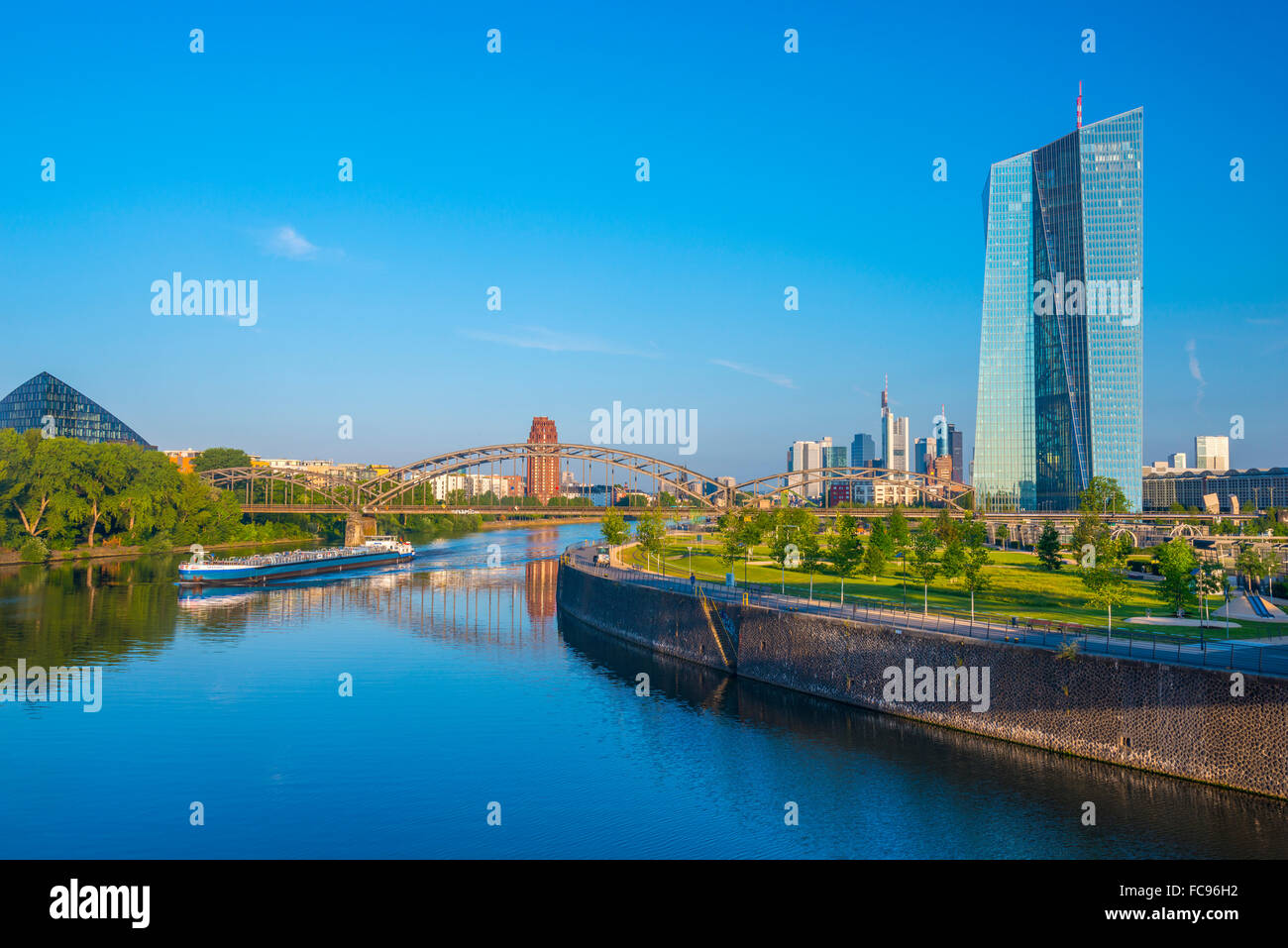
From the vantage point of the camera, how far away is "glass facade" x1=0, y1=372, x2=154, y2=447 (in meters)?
187

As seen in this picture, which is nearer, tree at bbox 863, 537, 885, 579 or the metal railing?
the metal railing

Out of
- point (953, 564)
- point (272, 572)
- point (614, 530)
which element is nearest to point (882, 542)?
point (953, 564)

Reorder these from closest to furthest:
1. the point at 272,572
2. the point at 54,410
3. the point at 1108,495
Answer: the point at 272,572
the point at 1108,495
the point at 54,410

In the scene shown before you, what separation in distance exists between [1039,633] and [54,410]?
20964 cm

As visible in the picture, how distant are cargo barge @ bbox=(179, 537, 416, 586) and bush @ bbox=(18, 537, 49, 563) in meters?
14.1

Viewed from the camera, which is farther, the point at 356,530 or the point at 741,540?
the point at 356,530

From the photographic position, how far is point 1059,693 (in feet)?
92.5

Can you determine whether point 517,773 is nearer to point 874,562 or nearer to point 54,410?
point 874,562

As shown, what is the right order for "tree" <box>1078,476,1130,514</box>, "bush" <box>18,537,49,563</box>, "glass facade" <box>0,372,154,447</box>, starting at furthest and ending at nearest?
1. "glass facade" <box>0,372,154,447</box>
2. "tree" <box>1078,476,1130,514</box>
3. "bush" <box>18,537,49,563</box>

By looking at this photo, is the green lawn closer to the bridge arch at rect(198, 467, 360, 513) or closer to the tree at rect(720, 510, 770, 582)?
the tree at rect(720, 510, 770, 582)

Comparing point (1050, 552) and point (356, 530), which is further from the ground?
point (356, 530)

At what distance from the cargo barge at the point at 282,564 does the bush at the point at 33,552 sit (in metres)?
14.1

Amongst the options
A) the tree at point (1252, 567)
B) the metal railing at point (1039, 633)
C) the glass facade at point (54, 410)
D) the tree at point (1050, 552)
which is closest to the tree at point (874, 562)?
the metal railing at point (1039, 633)

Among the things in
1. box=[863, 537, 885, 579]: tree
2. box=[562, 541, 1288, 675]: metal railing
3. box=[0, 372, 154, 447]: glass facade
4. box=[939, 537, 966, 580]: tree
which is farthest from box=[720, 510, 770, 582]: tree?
box=[0, 372, 154, 447]: glass facade
